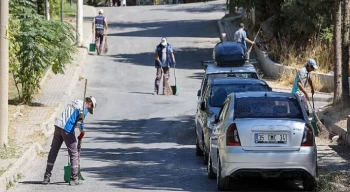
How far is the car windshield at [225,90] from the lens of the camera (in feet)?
57.8

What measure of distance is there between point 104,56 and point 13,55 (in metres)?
13.6

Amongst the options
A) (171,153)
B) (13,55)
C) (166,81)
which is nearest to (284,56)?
(166,81)

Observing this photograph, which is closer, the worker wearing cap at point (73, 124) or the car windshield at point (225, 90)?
→ the worker wearing cap at point (73, 124)

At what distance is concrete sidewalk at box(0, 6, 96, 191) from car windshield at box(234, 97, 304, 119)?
4065 mm

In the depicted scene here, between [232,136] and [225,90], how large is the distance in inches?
187

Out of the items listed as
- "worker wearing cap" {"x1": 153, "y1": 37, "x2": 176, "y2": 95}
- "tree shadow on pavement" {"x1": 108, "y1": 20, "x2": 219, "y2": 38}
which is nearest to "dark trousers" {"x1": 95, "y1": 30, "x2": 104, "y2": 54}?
"tree shadow on pavement" {"x1": 108, "y1": 20, "x2": 219, "y2": 38}

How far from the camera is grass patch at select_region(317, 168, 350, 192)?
13.2 m

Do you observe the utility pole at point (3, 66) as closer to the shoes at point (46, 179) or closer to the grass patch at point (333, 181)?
the shoes at point (46, 179)

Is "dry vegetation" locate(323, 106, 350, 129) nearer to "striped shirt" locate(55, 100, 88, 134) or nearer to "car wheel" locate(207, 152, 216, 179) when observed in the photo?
"car wheel" locate(207, 152, 216, 179)

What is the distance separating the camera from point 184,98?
27672 mm

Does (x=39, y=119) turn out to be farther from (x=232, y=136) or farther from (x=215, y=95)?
(x=232, y=136)

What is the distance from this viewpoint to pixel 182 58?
119ft

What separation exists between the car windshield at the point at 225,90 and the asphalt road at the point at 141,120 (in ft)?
Answer: 4.19

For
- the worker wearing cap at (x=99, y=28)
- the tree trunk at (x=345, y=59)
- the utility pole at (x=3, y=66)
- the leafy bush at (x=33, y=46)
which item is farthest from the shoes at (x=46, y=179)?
the worker wearing cap at (x=99, y=28)
